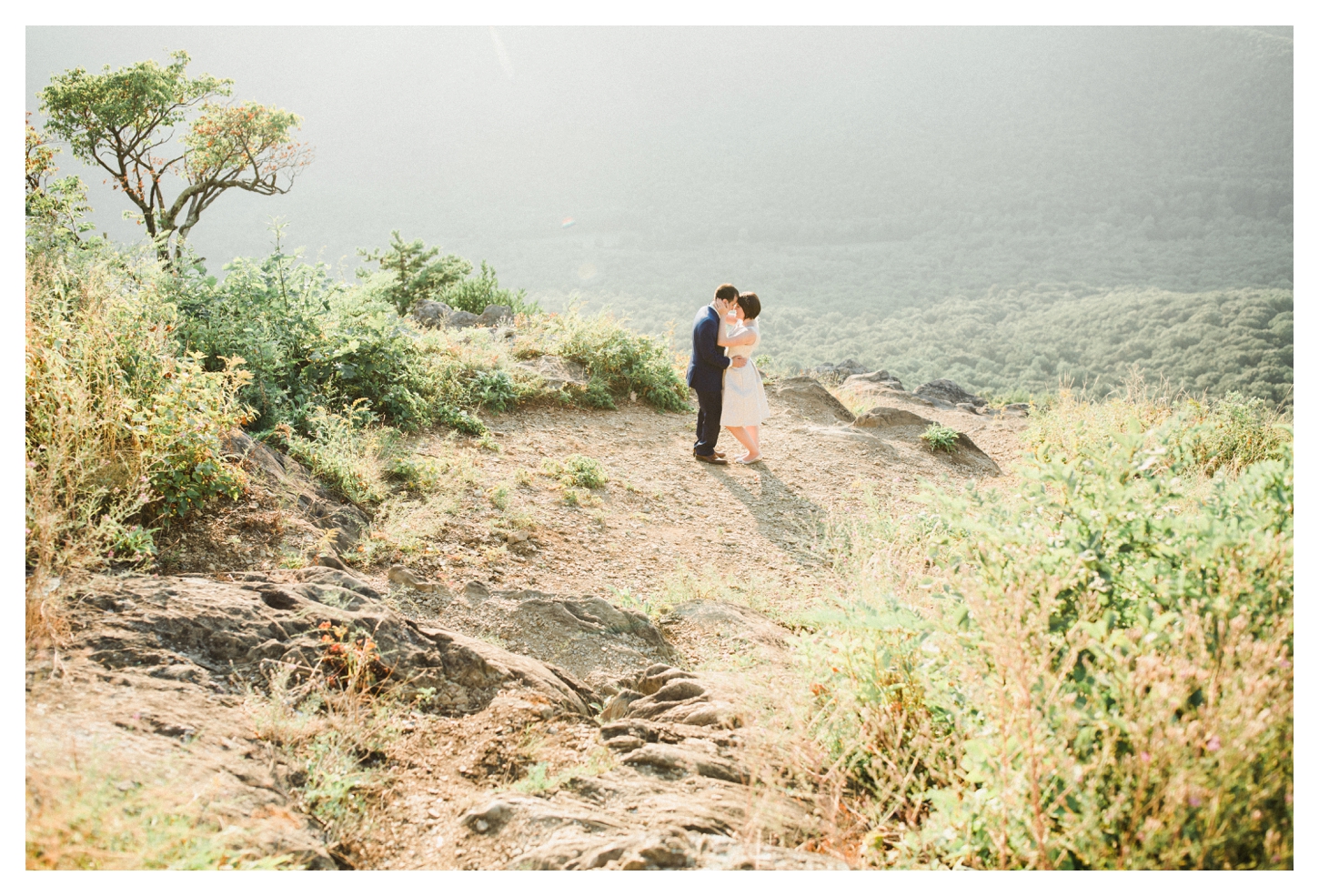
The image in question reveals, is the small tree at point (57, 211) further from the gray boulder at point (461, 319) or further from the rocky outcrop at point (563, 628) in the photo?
the gray boulder at point (461, 319)

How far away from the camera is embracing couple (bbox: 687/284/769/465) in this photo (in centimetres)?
720

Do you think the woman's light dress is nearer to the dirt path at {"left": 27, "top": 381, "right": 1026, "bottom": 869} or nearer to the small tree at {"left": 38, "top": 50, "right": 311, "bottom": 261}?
the dirt path at {"left": 27, "top": 381, "right": 1026, "bottom": 869}

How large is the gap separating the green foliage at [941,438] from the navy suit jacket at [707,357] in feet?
11.1

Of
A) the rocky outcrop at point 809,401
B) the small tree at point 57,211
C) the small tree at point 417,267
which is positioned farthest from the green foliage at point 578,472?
the small tree at point 417,267

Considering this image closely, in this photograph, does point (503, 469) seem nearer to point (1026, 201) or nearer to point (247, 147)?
point (247, 147)

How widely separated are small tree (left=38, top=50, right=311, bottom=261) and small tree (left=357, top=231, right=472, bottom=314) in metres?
2.21

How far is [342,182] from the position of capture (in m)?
47.2

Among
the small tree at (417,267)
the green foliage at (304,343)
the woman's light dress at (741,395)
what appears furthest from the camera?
the small tree at (417,267)

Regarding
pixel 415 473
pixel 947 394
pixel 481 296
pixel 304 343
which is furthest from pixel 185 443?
pixel 947 394

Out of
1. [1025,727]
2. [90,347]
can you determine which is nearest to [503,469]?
[90,347]

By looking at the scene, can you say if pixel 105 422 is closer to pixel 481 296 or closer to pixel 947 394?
pixel 481 296

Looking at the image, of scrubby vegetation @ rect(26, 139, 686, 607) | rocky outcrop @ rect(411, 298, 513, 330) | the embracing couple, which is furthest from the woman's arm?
rocky outcrop @ rect(411, 298, 513, 330)

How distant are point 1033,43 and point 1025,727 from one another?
185 feet

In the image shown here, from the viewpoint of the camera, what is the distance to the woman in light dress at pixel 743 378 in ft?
23.7
